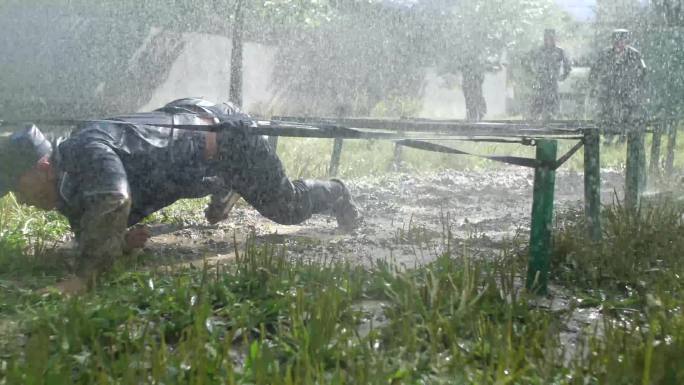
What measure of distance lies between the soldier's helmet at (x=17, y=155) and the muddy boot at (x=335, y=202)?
2.01m

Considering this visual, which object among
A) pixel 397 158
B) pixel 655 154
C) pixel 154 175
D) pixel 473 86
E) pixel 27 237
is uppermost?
pixel 473 86

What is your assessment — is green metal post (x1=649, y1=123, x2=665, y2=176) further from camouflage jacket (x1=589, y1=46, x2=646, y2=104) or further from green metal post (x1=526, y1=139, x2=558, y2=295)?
green metal post (x1=526, y1=139, x2=558, y2=295)

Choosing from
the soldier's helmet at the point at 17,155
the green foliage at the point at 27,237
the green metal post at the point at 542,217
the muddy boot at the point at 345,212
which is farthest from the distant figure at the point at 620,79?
the soldier's helmet at the point at 17,155

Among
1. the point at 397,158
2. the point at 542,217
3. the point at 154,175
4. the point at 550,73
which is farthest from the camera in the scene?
the point at 550,73

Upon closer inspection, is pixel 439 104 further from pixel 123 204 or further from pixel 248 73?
pixel 123 204

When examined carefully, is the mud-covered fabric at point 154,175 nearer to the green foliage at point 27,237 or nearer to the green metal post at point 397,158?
the green foliage at point 27,237

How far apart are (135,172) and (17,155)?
22.8 inches

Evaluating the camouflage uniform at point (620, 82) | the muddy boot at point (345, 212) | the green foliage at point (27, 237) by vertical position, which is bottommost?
the green foliage at point (27, 237)

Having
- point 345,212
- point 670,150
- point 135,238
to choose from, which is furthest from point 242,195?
point 670,150

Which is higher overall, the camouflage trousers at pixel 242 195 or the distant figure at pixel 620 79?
the distant figure at pixel 620 79

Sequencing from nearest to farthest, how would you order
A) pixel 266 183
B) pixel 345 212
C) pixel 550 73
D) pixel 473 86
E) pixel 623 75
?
pixel 266 183, pixel 345 212, pixel 623 75, pixel 550 73, pixel 473 86

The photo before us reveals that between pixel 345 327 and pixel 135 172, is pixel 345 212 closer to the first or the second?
pixel 135 172

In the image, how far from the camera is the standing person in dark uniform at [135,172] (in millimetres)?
3568

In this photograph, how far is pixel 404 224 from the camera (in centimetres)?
566
